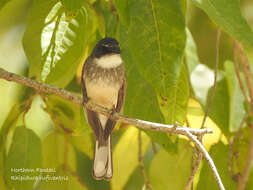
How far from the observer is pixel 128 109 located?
101 inches

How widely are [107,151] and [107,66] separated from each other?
0.61 meters

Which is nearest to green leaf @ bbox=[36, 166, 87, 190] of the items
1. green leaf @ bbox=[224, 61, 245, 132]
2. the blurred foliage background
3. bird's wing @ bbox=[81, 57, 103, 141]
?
the blurred foliage background

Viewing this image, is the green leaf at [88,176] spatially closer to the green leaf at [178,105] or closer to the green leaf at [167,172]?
the green leaf at [167,172]

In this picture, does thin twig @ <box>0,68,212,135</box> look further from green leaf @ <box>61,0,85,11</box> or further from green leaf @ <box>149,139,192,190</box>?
green leaf @ <box>149,139,192,190</box>

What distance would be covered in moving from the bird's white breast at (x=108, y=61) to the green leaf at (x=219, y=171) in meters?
0.91

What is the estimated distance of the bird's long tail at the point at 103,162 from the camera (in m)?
2.66

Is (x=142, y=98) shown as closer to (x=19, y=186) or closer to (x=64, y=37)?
(x=64, y=37)

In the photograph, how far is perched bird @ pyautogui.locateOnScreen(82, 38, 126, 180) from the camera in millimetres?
2854

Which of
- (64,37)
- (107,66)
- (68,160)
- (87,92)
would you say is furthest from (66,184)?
(64,37)

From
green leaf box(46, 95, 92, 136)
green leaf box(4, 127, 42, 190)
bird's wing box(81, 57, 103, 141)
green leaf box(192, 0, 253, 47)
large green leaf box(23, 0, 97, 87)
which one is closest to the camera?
green leaf box(192, 0, 253, 47)

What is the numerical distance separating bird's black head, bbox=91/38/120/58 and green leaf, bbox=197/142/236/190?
0.94 meters

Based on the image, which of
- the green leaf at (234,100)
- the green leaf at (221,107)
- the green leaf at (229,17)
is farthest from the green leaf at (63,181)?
the green leaf at (229,17)

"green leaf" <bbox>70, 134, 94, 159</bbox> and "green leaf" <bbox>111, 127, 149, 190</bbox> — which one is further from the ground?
"green leaf" <bbox>70, 134, 94, 159</bbox>

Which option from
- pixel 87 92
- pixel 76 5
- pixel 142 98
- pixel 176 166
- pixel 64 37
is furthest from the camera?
pixel 87 92
